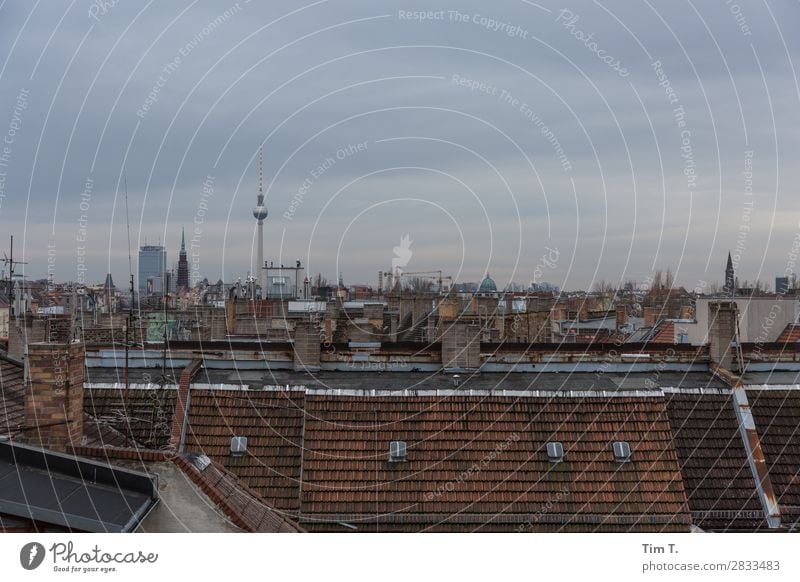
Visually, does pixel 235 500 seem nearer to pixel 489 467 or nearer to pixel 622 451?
pixel 489 467

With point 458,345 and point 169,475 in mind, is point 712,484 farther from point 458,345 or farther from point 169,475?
point 169,475

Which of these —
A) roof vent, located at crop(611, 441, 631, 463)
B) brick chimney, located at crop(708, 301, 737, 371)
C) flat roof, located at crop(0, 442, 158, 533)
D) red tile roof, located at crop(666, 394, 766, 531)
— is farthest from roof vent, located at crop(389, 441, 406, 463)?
brick chimney, located at crop(708, 301, 737, 371)

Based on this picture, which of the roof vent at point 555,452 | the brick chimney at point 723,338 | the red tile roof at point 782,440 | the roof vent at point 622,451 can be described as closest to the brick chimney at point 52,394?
the roof vent at point 555,452

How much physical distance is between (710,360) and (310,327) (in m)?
9.41

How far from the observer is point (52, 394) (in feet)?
33.9

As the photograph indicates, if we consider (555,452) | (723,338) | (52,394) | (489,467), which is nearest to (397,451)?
(489,467)

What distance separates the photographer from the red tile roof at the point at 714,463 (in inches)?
554

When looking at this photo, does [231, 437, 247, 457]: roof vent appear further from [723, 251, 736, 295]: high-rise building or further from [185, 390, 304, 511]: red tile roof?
[723, 251, 736, 295]: high-rise building

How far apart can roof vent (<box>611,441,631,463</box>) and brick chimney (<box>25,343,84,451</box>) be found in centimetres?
929

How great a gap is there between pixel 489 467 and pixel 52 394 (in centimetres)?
766

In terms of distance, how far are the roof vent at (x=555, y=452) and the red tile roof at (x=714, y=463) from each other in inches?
90.6

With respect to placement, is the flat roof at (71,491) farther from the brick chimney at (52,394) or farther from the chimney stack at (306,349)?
the chimney stack at (306,349)

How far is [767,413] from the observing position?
1593 cm
